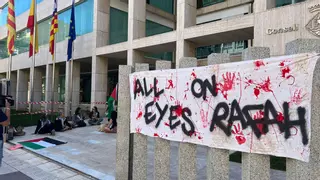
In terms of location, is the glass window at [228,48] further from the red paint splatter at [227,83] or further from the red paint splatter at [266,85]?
the red paint splatter at [266,85]

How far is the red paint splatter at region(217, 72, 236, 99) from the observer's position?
10.1 ft

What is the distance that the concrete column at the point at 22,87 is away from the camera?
91.1ft

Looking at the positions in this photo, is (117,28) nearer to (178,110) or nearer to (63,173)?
(63,173)

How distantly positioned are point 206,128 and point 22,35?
1166 inches

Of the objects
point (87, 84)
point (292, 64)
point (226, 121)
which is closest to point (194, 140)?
point (226, 121)

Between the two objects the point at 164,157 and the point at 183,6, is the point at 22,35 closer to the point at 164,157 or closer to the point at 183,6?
the point at 183,6

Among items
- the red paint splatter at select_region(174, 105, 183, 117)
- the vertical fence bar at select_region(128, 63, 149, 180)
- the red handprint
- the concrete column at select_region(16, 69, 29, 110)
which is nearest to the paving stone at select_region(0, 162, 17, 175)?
the vertical fence bar at select_region(128, 63, 149, 180)

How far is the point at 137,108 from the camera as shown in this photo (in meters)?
4.23

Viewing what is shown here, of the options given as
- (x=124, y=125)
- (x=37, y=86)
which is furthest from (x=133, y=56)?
(x=37, y=86)

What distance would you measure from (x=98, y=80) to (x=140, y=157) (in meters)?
14.3

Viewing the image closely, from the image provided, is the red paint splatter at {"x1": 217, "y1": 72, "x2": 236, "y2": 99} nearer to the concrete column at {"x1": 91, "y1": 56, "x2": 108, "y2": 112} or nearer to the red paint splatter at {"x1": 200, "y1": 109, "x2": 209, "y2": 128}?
the red paint splatter at {"x1": 200, "y1": 109, "x2": 209, "y2": 128}

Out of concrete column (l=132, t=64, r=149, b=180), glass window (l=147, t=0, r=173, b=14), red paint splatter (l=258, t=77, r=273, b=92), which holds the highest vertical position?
glass window (l=147, t=0, r=173, b=14)

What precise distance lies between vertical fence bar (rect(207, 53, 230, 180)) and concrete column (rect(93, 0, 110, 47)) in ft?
50.6

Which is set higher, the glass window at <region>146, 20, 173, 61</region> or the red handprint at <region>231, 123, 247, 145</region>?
the glass window at <region>146, 20, 173, 61</region>
